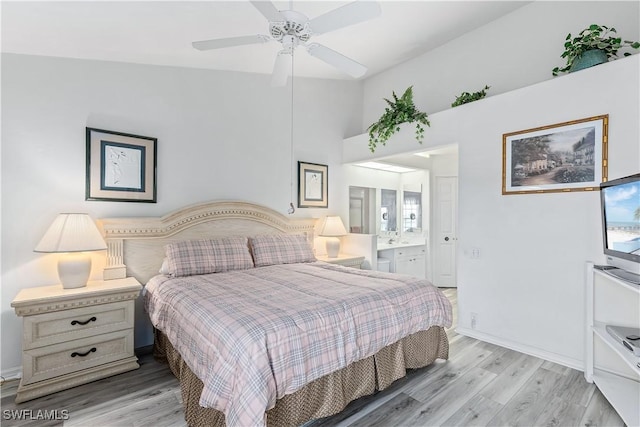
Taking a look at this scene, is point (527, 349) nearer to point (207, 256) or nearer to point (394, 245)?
point (394, 245)

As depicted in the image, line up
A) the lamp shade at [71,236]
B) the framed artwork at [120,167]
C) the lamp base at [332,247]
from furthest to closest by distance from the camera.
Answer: the lamp base at [332,247] → the framed artwork at [120,167] → the lamp shade at [71,236]

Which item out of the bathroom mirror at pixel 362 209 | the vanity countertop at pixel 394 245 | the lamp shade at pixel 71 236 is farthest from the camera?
the bathroom mirror at pixel 362 209

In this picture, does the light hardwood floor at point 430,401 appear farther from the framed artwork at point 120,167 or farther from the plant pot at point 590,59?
the plant pot at point 590,59

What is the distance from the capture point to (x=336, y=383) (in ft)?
6.43

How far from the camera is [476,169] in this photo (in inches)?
132

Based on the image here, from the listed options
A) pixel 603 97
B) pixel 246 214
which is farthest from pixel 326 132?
pixel 603 97

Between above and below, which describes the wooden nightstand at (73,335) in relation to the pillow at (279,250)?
below

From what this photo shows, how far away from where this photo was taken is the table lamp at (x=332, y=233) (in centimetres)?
438

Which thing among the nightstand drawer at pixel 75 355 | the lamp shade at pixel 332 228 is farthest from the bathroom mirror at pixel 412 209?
the nightstand drawer at pixel 75 355

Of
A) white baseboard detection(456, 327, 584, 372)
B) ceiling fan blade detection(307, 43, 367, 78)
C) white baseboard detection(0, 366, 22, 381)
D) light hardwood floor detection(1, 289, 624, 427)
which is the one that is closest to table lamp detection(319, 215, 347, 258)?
white baseboard detection(456, 327, 584, 372)

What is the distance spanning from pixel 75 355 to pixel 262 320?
Result: 178 cm

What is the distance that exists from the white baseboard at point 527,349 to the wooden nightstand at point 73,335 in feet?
10.8

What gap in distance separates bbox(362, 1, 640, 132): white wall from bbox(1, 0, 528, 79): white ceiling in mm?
178

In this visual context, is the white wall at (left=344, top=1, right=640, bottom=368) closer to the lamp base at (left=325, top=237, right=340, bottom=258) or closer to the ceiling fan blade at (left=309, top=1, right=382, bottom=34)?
the lamp base at (left=325, top=237, right=340, bottom=258)
